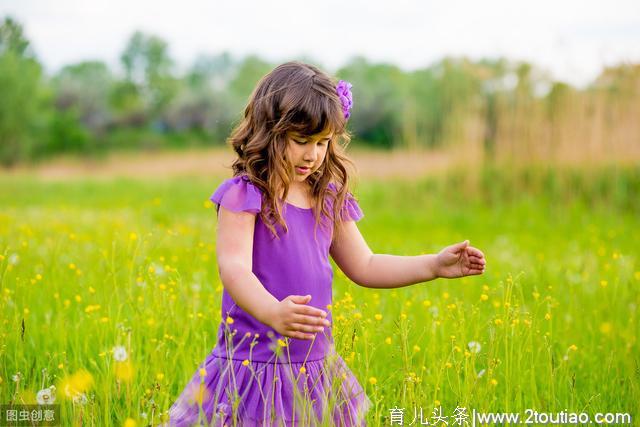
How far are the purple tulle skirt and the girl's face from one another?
0.59 meters

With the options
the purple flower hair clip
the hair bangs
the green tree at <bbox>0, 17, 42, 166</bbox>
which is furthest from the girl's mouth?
the green tree at <bbox>0, 17, 42, 166</bbox>

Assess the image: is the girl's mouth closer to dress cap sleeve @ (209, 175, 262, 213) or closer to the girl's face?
the girl's face

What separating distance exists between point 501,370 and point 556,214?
6.55 m

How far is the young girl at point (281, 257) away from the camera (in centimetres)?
230

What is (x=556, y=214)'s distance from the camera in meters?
9.16

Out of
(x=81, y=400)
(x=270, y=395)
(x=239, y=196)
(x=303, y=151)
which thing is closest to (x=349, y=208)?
(x=303, y=151)

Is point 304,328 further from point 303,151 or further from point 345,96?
point 345,96

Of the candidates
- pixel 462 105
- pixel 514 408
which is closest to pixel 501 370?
pixel 514 408

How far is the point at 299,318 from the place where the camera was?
1996mm

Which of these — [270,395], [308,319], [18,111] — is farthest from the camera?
[18,111]

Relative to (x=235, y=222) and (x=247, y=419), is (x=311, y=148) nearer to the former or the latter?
(x=235, y=222)

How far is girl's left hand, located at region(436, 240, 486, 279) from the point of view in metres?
2.48

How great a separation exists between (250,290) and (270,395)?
349 mm

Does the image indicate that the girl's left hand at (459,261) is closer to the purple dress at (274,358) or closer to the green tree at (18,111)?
the purple dress at (274,358)
